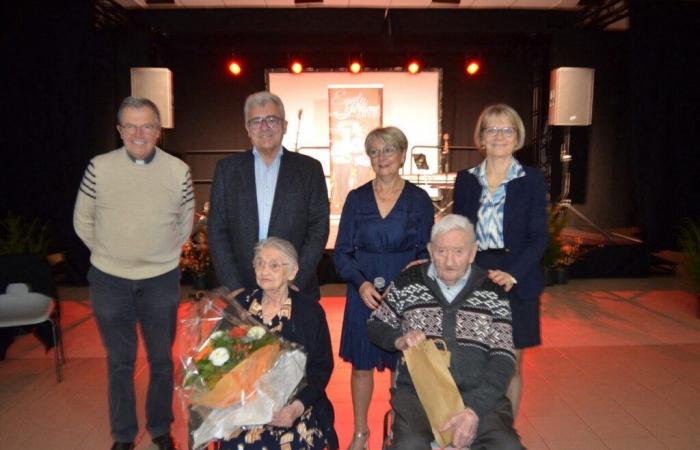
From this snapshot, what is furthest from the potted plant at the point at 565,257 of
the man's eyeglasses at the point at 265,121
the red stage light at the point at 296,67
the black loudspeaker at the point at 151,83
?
the black loudspeaker at the point at 151,83

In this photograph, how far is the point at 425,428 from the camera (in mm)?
1739

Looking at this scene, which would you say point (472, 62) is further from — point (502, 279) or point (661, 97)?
point (502, 279)

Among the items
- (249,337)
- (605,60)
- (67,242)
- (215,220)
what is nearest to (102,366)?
(215,220)

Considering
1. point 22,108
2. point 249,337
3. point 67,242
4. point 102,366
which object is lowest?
point 102,366

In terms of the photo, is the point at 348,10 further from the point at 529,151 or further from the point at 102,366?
the point at 102,366

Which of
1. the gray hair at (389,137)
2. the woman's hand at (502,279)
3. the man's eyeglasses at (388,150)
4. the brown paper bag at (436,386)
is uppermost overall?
the gray hair at (389,137)

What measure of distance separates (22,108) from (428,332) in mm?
6067

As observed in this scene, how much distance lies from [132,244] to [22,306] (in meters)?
1.68

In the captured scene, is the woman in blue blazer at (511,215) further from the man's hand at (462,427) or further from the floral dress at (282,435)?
the floral dress at (282,435)

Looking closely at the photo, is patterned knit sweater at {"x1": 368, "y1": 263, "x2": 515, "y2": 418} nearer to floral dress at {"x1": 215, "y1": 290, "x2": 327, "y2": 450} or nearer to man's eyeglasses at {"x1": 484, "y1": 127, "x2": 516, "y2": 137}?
floral dress at {"x1": 215, "y1": 290, "x2": 327, "y2": 450}

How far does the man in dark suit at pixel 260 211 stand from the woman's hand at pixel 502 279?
71 centimetres

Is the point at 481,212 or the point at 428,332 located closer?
the point at 428,332

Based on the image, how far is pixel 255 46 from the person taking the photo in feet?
27.8

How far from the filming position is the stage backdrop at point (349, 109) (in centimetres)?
938
